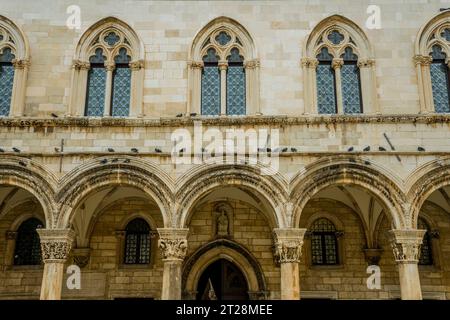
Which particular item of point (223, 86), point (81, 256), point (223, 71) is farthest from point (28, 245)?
point (223, 71)

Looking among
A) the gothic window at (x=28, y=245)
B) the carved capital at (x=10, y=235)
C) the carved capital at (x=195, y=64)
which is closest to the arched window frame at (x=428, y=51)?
the carved capital at (x=195, y=64)

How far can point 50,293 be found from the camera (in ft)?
40.6

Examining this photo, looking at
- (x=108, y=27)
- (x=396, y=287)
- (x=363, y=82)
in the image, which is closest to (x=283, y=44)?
(x=363, y=82)

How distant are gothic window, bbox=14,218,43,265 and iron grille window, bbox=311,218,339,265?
7477mm

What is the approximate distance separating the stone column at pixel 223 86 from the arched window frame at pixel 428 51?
15.7 ft

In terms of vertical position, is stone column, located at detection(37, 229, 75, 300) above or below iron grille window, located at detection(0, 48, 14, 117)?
below

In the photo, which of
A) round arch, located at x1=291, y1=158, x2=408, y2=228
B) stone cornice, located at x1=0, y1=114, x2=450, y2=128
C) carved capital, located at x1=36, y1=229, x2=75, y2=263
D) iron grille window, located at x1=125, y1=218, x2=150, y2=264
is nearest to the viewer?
carved capital, located at x1=36, y1=229, x2=75, y2=263

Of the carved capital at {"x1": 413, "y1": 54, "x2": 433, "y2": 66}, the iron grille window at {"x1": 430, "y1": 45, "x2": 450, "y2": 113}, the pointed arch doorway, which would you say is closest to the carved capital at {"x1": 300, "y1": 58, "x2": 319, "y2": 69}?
the carved capital at {"x1": 413, "y1": 54, "x2": 433, "y2": 66}

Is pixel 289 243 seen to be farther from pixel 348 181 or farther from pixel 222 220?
pixel 222 220

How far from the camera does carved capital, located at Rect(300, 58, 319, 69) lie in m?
14.2

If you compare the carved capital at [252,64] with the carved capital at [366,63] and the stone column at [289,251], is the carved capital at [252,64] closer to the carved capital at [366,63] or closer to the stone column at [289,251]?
the carved capital at [366,63]

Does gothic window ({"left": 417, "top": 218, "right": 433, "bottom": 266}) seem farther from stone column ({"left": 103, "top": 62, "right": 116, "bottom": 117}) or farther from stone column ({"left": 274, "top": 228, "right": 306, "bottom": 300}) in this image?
stone column ({"left": 103, "top": 62, "right": 116, "bottom": 117})

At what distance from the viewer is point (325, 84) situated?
14.4m
